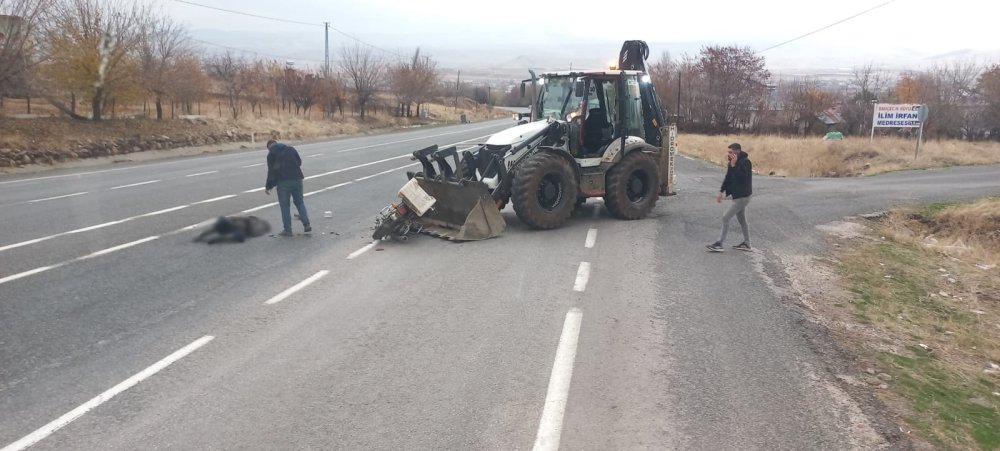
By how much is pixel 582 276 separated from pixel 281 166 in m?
5.86

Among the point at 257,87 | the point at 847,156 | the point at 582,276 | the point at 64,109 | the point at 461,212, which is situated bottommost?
the point at 582,276

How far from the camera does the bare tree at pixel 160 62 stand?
117 feet

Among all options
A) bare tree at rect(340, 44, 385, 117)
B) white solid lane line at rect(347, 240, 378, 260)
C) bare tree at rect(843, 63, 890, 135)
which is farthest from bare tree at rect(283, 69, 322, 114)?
white solid lane line at rect(347, 240, 378, 260)

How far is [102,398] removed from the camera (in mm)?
5434

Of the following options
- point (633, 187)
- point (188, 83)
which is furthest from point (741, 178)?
point (188, 83)

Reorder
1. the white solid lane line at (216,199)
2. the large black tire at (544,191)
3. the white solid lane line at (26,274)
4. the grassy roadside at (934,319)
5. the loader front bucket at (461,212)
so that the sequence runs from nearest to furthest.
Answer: the grassy roadside at (934,319), the white solid lane line at (26,274), the loader front bucket at (461,212), the large black tire at (544,191), the white solid lane line at (216,199)

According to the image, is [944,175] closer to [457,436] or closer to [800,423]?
[800,423]

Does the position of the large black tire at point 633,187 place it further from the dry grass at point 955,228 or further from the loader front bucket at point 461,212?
the dry grass at point 955,228

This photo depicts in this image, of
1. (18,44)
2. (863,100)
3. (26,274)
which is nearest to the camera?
(26,274)

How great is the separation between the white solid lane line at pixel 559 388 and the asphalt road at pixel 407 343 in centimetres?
2

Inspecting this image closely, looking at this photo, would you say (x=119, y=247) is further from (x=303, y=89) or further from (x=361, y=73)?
(x=361, y=73)

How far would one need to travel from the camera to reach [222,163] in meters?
25.8

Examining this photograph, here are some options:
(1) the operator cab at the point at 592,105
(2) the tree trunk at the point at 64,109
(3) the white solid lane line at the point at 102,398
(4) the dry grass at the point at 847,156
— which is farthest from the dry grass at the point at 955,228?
(2) the tree trunk at the point at 64,109

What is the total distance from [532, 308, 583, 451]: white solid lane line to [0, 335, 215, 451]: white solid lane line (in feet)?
10.9
